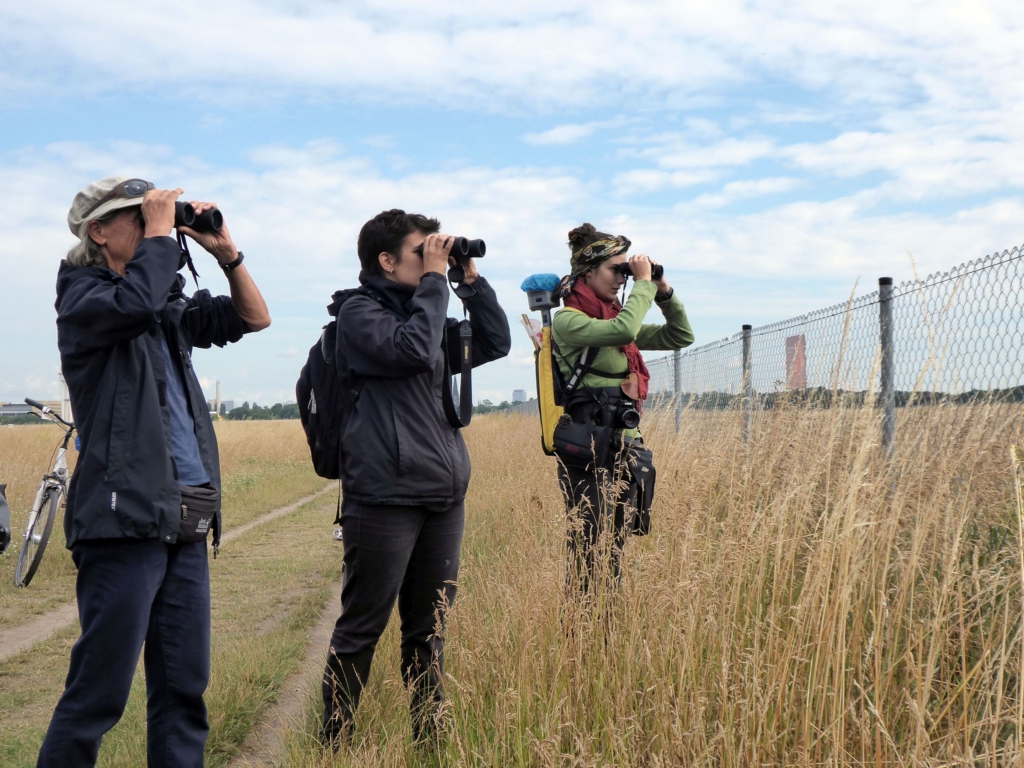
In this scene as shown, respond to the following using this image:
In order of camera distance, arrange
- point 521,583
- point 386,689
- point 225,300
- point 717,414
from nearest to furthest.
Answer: point 225,300, point 521,583, point 386,689, point 717,414

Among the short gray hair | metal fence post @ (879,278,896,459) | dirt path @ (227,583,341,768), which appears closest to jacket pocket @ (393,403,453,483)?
the short gray hair

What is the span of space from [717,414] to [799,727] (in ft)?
15.8

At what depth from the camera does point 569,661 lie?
8.35 ft

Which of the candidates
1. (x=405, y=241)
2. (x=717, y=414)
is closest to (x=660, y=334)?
(x=405, y=241)

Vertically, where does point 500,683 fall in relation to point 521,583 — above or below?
below

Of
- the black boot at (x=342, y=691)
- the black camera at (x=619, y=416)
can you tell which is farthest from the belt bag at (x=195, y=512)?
the black camera at (x=619, y=416)

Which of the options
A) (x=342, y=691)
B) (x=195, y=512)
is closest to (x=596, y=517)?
(x=342, y=691)

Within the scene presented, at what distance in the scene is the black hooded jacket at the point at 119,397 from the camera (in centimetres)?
215

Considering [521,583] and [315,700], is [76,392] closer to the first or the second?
[521,583]

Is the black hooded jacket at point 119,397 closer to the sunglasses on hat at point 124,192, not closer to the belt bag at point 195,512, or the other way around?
the belt bag at point 195,512

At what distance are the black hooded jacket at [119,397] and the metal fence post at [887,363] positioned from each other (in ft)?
11.4

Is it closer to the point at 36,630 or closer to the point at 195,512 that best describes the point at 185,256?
the point at 195,512

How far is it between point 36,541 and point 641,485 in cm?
485

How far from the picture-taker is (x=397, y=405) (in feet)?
9.08
